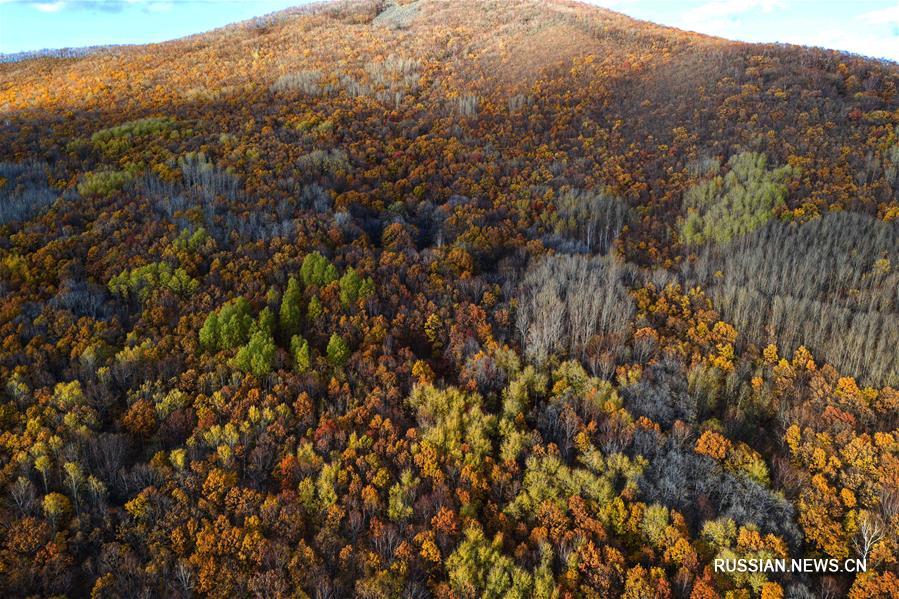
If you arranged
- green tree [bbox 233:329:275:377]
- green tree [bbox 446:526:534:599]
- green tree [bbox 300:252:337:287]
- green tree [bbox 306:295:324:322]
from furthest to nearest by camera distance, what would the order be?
1. green tree [bbox 300:252:337:287]
2. green tree [bbox 306:295:324:322]
3. green tree [bbox 233:329:275:377]
4. green tree [bbox 446:526:534:599]

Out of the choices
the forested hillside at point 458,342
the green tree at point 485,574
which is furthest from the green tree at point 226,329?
the green tree at point 485,574

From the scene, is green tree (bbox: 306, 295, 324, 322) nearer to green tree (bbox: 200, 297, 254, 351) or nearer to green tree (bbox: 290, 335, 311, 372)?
green tree (bbox: 290, 335, 311, 372)

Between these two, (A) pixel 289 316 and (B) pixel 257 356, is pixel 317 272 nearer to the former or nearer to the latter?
(A) pixel 289 316

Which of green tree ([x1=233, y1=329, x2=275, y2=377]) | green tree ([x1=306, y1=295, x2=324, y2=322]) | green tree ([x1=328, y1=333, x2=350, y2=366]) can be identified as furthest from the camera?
green tree ([x1=306, y1=295, x2=324, y2=322])

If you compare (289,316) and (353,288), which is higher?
(353,288)

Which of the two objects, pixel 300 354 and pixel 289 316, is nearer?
pixel 300 354

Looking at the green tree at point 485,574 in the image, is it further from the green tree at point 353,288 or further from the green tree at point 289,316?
the green tree at point 353,288

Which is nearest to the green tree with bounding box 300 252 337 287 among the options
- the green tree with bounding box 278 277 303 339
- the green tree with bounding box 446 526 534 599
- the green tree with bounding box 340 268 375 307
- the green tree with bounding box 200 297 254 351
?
the green tree with bounding box 340 268 375 307


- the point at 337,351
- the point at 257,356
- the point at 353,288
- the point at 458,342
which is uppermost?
the point at 353,288

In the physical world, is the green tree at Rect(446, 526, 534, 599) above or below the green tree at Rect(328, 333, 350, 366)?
below

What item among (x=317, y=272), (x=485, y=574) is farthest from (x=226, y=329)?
(x=485, y=574)
